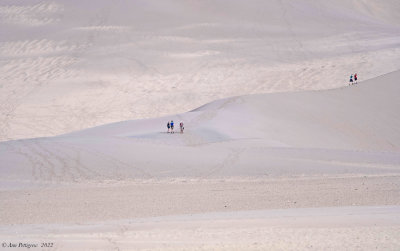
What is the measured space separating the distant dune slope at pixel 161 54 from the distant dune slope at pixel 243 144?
824cm

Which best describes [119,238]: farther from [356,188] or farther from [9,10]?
[9,10]

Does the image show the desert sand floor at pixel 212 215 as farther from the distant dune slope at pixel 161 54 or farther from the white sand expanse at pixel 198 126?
the distant dune slope at pixel 161 54

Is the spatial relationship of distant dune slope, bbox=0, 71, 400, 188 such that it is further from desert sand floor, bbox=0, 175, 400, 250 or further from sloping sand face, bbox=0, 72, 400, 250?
desert sand floor, bbox=0, 175, 400, 250

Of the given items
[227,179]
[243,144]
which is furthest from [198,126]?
[227,179]

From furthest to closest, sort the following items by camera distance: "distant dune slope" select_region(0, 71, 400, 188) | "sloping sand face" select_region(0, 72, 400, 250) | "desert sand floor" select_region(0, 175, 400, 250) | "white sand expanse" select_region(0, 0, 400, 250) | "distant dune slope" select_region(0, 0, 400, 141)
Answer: "distant dune slope" select_region(0, 0, 400, 141)
"distant dune slope" select_region(0, 71, 400, 188)
"white sand expanse" select_region(0, 0, 400, 250)
"sloping sand face" select_region(0, 72, 400, 250)
"desert sand floor" select_region(0, 175, 400, 250)

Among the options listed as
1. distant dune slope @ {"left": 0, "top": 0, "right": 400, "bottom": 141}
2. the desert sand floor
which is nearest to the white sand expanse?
the desert sand floor

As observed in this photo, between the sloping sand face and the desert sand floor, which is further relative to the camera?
the sloping sand face

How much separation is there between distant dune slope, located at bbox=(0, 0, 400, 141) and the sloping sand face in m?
8.95

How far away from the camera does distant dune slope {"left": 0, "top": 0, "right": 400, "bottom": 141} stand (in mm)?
34906

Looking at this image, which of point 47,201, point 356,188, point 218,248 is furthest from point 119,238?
point 356,188

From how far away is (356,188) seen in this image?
13.3 metres

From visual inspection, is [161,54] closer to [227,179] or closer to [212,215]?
[227,179]

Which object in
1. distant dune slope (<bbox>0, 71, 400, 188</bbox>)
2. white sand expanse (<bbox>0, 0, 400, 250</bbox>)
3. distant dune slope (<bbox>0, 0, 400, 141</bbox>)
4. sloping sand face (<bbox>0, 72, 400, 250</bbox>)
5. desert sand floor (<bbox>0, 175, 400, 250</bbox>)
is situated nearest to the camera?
desert sand floor (<bbox>0, 175, 400, 250</bbox>)

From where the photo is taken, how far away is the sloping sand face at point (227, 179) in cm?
859
